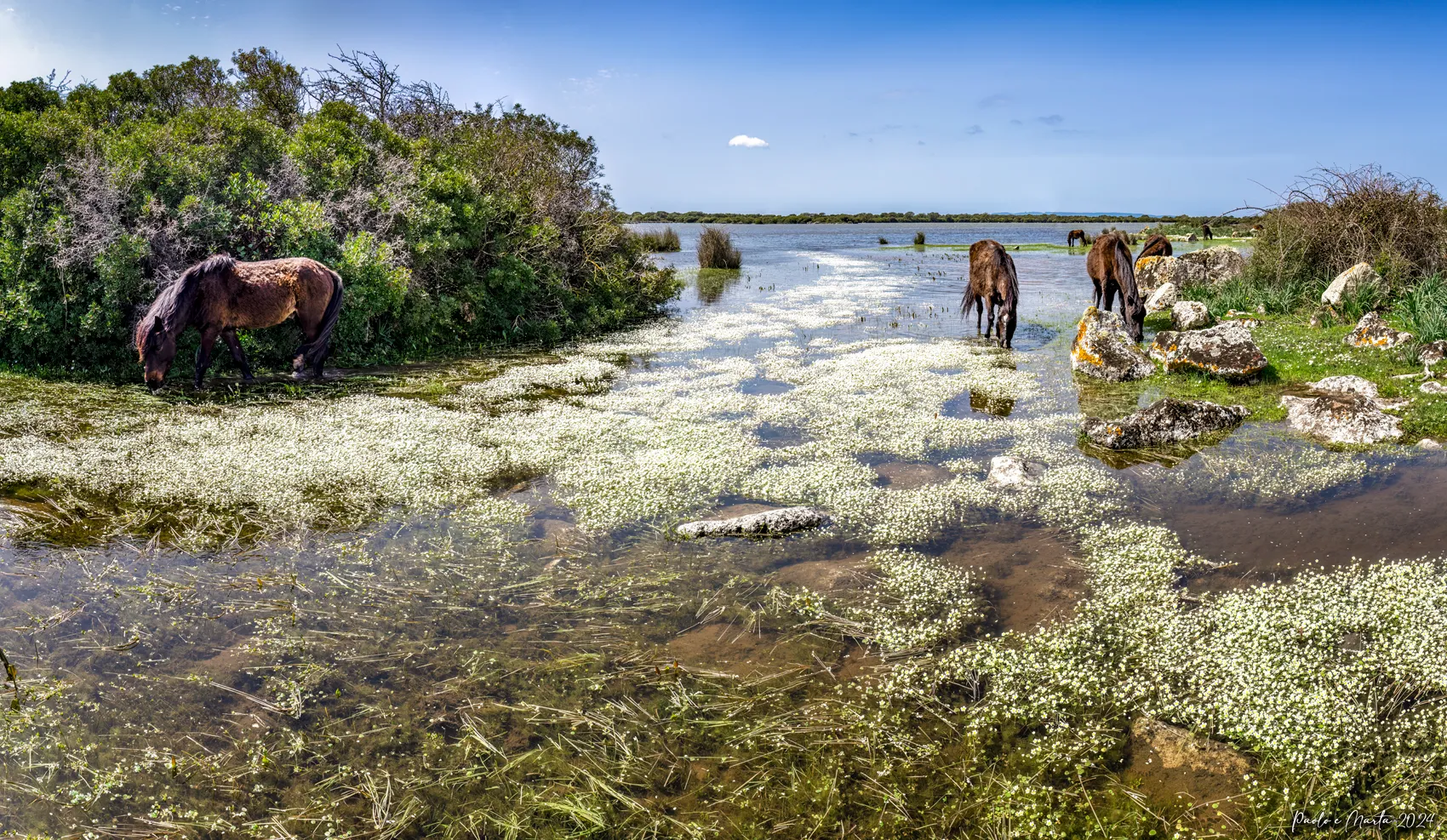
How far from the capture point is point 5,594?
4.79 metres

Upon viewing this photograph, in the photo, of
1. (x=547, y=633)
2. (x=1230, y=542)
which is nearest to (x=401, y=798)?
(x=547, y=633)

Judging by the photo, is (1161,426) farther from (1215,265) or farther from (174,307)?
(1215,265)

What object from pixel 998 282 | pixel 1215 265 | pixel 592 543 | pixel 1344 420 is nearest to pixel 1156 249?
pixel 1215 265

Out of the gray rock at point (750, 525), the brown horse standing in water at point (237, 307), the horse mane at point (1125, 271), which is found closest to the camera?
the gray rock at point (750, 525)

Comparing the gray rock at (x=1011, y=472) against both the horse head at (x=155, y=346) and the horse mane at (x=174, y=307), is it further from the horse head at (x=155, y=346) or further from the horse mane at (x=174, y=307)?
the horse head at (x=155, y=346)

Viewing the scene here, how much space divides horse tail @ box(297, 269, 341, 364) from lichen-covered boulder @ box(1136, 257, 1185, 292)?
1800 cm

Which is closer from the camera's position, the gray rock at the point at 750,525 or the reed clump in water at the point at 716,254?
the gray rock at the point at 750,525

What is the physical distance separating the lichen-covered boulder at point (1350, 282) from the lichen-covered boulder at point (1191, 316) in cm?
205

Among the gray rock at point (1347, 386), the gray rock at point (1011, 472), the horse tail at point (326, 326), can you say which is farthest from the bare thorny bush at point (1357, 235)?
the horse tail at point (326, 326)

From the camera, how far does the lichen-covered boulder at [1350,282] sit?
13859 mm

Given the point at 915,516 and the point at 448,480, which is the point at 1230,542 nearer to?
the point at 915,516

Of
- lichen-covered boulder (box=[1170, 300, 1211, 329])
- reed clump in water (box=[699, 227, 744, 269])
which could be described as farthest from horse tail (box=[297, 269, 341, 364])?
reed clump in water (box=[699, 227, 744, 269])

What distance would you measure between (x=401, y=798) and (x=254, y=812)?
0.60 meters

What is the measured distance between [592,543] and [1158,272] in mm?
18725
